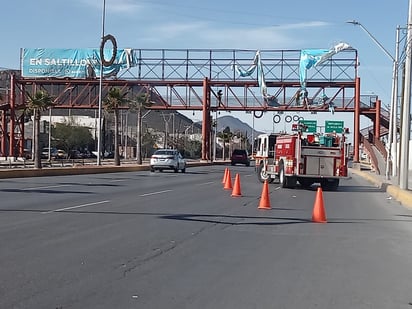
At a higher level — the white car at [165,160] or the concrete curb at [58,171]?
the white car at [165,160]

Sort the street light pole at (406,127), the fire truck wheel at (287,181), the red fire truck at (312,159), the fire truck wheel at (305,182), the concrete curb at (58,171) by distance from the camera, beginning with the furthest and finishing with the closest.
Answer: the concrete curb at (58,171) → the fire truck wheel at (305,182) → the fire truck wheel at (287,181) → the red fire truck at (312,159) → the street light pole at (406,127)

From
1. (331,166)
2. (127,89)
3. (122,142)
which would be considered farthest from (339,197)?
(122,142)

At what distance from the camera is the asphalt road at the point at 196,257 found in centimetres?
820

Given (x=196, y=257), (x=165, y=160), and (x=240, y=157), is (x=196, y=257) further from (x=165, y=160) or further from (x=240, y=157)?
(x=240, y=157)

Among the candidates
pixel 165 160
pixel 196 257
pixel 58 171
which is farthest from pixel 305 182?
pixel 196 257

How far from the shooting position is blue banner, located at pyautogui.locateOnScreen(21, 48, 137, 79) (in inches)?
2805

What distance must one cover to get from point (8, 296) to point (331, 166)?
987 inches

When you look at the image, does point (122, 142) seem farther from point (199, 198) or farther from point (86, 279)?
point (86, 279)

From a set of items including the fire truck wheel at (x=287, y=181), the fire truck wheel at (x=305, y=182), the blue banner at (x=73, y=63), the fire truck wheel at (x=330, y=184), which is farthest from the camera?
the blue banner at (x=73, y=63)

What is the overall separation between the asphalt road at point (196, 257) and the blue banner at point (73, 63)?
52.1 metres

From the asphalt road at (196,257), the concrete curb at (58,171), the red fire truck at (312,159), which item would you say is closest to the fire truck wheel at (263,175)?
the red fire truck at (312,159)

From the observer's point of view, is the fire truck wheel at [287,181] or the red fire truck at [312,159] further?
the fire truck wheel at [287,181]

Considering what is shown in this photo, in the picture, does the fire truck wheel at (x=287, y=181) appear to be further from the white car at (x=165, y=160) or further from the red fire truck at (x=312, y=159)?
the white car at (x=165, y=160)

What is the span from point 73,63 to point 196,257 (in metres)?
63.3
